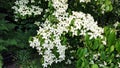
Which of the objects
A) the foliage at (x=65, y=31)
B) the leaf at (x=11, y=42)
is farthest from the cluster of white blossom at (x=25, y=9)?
the leaf at (x=11, y=42)

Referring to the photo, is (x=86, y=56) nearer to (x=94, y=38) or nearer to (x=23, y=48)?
(x=94, y=38)

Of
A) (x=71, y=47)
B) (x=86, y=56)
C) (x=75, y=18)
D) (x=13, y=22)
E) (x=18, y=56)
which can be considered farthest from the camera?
(x=13, y=22)

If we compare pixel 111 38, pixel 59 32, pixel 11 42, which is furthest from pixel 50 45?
pixel 111 38

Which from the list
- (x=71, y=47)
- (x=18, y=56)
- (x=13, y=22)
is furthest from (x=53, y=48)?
(x=13, y=22)

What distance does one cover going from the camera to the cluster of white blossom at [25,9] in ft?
24.8

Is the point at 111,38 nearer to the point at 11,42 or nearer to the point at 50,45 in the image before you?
the point at 50,45

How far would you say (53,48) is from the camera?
265 inches

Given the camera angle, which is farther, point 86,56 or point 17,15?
point 17,15

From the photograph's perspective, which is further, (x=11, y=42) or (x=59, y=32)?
(x=11, y=42)

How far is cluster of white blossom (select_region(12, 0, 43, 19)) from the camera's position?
7570 millimetres

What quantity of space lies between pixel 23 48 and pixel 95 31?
2.13m

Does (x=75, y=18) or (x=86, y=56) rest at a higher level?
(x=75, y=18)

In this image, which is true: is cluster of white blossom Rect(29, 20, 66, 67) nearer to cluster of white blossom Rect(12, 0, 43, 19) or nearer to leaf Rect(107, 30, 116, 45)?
cluster of white blossom Rect(12, 0, 43, 19)

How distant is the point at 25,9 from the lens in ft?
25.1
